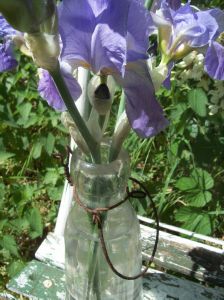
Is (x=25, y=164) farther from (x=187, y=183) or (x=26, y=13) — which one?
(x=26, y=13)

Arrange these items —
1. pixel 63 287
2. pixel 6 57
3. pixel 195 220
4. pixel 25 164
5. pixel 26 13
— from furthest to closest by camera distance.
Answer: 1. pixel 25 164
2. pixel 195 220
3. pixel 63 287
4. pixel 6 57
5. pixel 26 13

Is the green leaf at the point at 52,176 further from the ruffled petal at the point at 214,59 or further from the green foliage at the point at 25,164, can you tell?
the ruffled petal at the point at 214,59

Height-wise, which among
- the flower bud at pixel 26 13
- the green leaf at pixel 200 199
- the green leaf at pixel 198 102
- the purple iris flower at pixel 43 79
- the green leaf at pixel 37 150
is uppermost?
the flower bud at pixel 26 13

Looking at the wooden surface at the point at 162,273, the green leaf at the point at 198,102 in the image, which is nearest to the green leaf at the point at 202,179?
the green leaf at the point at 198,102

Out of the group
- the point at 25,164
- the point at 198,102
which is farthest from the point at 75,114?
the point at 25,164

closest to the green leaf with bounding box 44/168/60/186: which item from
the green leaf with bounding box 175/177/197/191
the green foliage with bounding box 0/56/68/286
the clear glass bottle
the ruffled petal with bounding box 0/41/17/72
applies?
the green foliage with bounding box 0/56/68/286

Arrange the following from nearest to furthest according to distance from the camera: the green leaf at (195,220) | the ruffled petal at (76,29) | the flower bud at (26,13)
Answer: the flower bud at (26,13), the ruffled petal at (76,29), the green leaf at (195,220)

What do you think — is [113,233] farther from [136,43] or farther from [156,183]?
[156,183]

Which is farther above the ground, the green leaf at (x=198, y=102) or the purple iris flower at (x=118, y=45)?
the purple iris flower at (x=118, y=45)
